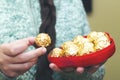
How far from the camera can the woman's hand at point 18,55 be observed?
525 mm

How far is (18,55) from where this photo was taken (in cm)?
54

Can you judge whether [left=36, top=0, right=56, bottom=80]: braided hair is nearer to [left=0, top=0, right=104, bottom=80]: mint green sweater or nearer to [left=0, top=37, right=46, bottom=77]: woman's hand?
[left=0, top=0, right=104, bottom=80]: mint green sweater

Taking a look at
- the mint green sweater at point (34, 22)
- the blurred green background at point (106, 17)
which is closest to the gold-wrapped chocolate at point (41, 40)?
the mint green sweater at point (34, 22)

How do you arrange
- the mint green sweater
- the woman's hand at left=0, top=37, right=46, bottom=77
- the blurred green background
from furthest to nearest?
1. the blurred green background
2. the mint green sweater
3. the woman's hand at left=0, top=37, right=46, bottom=77

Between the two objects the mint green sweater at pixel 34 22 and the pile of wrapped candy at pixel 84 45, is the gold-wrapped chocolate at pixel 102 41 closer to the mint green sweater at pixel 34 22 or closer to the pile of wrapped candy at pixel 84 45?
the pile of wrapped candy at pixel 84 45

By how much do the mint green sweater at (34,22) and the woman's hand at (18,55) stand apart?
0.27 ft

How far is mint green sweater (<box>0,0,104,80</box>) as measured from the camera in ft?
2.31

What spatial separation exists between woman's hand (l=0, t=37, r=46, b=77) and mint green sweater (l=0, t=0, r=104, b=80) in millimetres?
81

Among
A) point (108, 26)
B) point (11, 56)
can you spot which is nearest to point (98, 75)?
point (11, 56)

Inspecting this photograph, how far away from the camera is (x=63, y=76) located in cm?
76

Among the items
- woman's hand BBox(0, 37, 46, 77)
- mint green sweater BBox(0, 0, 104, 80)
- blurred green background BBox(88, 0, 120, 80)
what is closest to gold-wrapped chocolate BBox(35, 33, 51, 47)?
woman's hand BBox(0, 37, 46, 77)

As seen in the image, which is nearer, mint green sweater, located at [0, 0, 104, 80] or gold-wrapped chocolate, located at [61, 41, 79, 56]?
gold-wrapped chocolate, located at [61, 41, 79, 56]

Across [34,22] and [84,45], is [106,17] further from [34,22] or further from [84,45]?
[84,45]

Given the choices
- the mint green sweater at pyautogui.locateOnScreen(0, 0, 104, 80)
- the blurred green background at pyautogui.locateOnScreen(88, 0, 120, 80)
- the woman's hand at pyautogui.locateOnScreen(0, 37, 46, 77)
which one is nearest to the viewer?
the woman's hand at pyautogui.locateOnScreen(0, 37, 46, 77)
